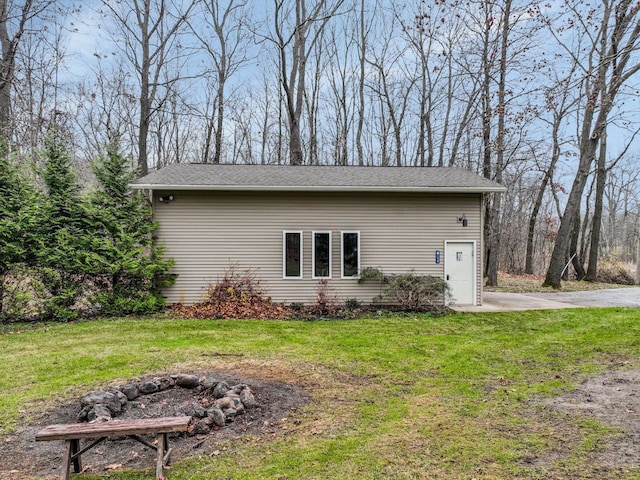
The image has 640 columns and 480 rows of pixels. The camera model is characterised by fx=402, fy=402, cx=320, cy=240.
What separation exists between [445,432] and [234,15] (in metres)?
20.9

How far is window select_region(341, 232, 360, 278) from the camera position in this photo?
10305mm

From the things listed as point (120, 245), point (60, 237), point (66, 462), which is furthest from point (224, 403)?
point (60, 237)

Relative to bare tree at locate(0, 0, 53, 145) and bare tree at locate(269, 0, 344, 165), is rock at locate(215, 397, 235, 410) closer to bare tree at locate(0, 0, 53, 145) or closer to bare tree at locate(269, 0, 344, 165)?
bare tree at locate(0, 0, 53, 145)

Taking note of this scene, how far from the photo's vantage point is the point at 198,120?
21562 millimetres

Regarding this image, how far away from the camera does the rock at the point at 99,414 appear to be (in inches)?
142

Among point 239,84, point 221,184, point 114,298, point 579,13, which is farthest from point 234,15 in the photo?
point 579,13

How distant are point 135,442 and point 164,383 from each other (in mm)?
1057

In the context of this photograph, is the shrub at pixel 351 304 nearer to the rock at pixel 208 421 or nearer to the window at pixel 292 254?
the window at pixel 292 254

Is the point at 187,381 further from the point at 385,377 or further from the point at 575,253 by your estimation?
the point at 575,253

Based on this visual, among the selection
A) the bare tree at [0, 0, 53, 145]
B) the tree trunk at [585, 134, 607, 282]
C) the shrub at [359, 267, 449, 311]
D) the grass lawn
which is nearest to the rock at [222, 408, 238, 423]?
the grass lawn

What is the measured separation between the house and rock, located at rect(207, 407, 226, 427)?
252 inches

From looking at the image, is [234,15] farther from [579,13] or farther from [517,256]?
[517,256]

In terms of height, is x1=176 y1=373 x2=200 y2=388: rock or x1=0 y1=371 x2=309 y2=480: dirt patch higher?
x1=176 y1=373 x2=200 y2=388: rock

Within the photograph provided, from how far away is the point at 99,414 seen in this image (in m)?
3.67
